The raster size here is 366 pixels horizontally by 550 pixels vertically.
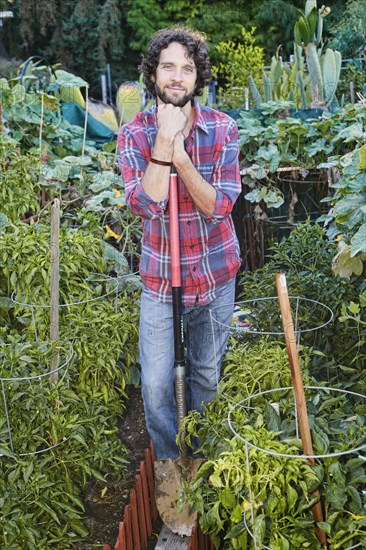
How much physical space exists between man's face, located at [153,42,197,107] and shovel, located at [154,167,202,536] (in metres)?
0.23

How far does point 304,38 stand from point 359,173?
3032 mm

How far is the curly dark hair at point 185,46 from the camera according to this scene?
244 cm

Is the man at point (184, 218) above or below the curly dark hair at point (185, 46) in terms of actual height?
below

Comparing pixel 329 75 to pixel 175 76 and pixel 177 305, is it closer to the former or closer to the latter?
pixel 175 76

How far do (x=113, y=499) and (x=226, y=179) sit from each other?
1200 millimetres

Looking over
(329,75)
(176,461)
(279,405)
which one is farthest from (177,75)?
(329,75)

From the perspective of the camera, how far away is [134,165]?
2.47 metres

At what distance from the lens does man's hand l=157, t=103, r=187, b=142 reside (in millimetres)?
2316

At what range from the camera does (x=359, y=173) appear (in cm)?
246

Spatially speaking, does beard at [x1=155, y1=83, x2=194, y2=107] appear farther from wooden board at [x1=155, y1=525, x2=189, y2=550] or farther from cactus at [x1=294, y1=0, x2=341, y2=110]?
cactus at [x1=294, y1=0, x2=341, y2=110]

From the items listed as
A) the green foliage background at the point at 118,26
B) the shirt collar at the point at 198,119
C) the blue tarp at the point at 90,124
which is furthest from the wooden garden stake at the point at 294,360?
the green foliage background at the point at 118,26

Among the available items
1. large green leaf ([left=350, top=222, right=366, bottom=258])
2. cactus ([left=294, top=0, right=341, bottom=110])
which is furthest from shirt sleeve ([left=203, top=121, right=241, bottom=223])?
cactus ([left=294, top=0, right=341, bottom=110])

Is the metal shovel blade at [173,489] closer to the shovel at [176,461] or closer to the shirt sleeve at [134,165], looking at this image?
the shovel at [176,461]

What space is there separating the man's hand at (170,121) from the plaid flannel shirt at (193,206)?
0.47 feet
